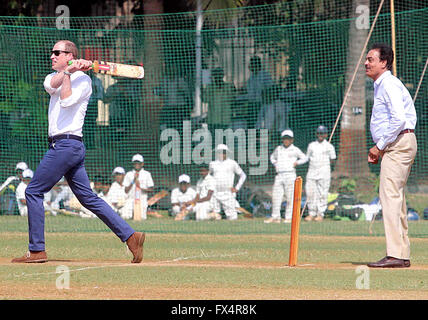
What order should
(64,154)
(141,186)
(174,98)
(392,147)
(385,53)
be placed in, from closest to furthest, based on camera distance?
(64,154) → (392,147) → (385,53) → (141,186) → (174,98)

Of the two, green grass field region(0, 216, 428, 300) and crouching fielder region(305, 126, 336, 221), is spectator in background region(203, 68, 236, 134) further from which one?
green grass field region(0, 216, 428, 300)

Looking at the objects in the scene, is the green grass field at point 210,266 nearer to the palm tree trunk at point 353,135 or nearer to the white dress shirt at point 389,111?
the white dress shirt at point 389,111

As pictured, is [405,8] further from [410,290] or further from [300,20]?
[410,290]

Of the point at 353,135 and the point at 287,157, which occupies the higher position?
the point at 353,135

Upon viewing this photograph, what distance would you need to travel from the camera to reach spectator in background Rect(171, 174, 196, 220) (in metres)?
19.2

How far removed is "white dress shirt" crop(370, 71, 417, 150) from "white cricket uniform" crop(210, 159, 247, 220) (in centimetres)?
945

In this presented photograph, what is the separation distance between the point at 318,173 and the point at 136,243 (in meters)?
10.1

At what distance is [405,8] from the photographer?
24.7m

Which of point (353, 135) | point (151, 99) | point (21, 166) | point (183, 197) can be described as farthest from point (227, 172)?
point (21, 166)

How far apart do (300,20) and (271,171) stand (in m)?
7.76

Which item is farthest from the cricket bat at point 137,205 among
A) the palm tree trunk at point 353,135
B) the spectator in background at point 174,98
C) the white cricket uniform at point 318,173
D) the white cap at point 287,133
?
the palm tree trunk at point 353,135

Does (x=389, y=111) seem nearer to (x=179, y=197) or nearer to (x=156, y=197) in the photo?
(x=179, y=197)

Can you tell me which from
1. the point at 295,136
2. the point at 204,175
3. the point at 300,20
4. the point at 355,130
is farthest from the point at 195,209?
the point at 300,20

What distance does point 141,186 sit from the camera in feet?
63.1
